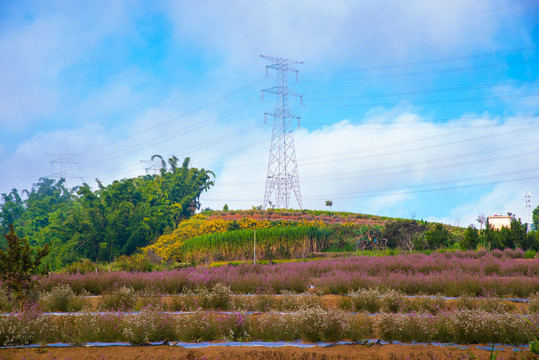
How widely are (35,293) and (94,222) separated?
24186 millimetres

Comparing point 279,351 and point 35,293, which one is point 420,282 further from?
point 35,293

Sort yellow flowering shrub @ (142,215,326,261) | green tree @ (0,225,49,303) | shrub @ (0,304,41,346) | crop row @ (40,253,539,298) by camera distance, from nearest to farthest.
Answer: shrub @ (0,304,41,346)
green tree @ (0,225,49,303)
crop row @ (40,253,539,298)
yellow flowering shrub @ (142,215,326,261)

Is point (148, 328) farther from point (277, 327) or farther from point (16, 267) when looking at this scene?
Answer: point (16, 267)

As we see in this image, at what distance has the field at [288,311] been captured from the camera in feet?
20.4

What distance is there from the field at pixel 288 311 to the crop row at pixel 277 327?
0.01 metres

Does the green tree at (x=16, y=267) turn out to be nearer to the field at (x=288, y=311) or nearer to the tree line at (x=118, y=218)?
the field at (x=288, y=311)

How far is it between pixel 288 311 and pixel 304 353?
6.82ft

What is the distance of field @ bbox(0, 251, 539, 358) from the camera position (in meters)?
6.21

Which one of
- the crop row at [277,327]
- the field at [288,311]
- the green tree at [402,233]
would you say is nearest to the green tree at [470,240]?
the green tree at [402,233]

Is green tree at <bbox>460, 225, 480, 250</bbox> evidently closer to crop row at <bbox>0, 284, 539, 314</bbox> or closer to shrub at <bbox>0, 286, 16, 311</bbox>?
crop row at <bbox>0, 284, 539, 314</bbox>

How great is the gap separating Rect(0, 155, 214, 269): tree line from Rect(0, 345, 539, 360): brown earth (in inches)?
950

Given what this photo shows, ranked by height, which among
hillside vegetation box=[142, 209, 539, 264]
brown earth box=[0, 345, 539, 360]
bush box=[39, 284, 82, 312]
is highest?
hillside vegetation box=[142, 209, 539, 264]

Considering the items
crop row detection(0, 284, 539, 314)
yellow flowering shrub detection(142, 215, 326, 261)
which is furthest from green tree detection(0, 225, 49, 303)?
yellow flowering shrub detection(142, 215, 326, 261)

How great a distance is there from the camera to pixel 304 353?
5.45 meters
